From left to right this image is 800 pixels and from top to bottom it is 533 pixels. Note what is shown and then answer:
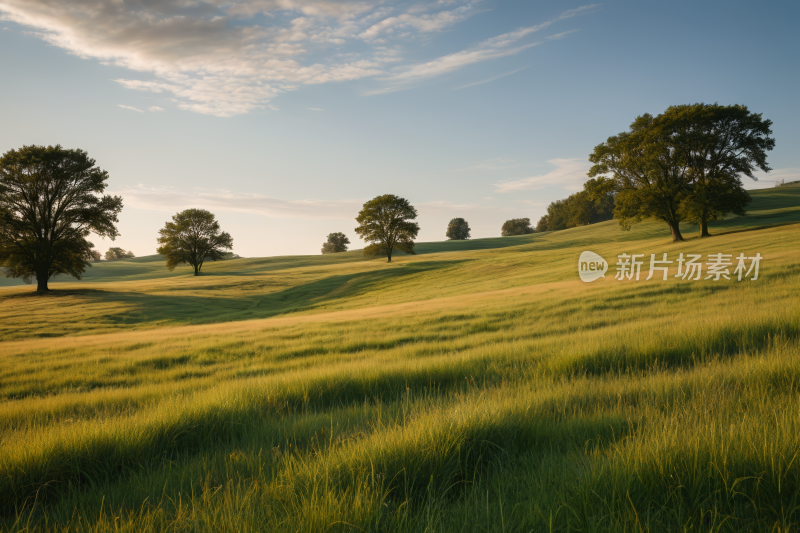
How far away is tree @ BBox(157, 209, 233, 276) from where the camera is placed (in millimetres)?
68625

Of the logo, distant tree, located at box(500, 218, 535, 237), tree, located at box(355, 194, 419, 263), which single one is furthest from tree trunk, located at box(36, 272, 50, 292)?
distant tree, located at box(500, 218, 535, 237)

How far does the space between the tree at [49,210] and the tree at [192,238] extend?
27494 millimetres

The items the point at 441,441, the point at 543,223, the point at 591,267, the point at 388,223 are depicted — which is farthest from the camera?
the point at 543,223

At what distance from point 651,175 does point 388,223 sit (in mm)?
37703

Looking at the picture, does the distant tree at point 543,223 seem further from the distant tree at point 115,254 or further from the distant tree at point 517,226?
the distant tree at point 115,254

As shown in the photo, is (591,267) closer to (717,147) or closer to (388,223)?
(717,147)

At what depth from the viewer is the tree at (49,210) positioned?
37.4 meters

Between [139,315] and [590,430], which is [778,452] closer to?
[590,430]

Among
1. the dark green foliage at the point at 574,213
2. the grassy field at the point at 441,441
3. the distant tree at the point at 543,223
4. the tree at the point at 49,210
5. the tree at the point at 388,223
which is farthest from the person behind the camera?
the distant tree at the point at 543,223

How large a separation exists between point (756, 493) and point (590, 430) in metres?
1.14

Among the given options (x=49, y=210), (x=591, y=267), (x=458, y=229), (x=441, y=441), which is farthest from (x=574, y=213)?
(x=441, y=441)

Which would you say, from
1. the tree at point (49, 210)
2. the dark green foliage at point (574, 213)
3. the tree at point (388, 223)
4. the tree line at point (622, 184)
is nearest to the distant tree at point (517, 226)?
the dark green foliage at point (574, 213)

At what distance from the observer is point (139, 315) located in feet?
106

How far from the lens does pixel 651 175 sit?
42781mm
